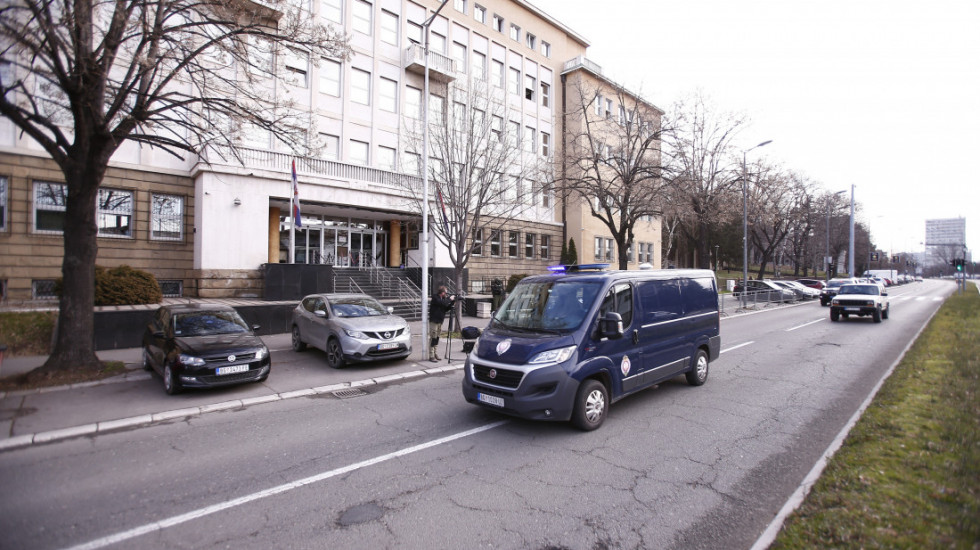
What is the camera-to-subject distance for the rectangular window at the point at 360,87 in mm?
23469

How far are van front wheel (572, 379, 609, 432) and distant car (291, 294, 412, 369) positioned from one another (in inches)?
223

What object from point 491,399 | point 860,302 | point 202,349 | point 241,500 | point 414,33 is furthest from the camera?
point 414,33

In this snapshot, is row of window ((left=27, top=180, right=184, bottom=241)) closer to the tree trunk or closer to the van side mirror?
the tree trunk

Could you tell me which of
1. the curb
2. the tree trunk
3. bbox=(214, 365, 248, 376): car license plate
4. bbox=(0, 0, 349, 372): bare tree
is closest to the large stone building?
bbox=(0, 0, 349, 372): bare tree

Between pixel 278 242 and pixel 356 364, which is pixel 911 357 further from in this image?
pixel 278 242

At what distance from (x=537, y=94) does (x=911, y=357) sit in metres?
29.1

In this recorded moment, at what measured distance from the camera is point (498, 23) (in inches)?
1235

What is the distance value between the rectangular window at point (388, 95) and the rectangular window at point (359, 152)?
245 cm

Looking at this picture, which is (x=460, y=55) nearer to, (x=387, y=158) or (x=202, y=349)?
(x=387, y=158)

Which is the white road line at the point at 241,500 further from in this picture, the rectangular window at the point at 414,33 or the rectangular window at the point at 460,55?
the rectangular window at the point at 460,55

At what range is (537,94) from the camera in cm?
3366

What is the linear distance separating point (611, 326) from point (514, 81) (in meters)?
30.2

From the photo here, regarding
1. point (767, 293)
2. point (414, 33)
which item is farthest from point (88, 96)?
point (767, 293)

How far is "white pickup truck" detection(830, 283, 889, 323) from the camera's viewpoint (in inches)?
709
